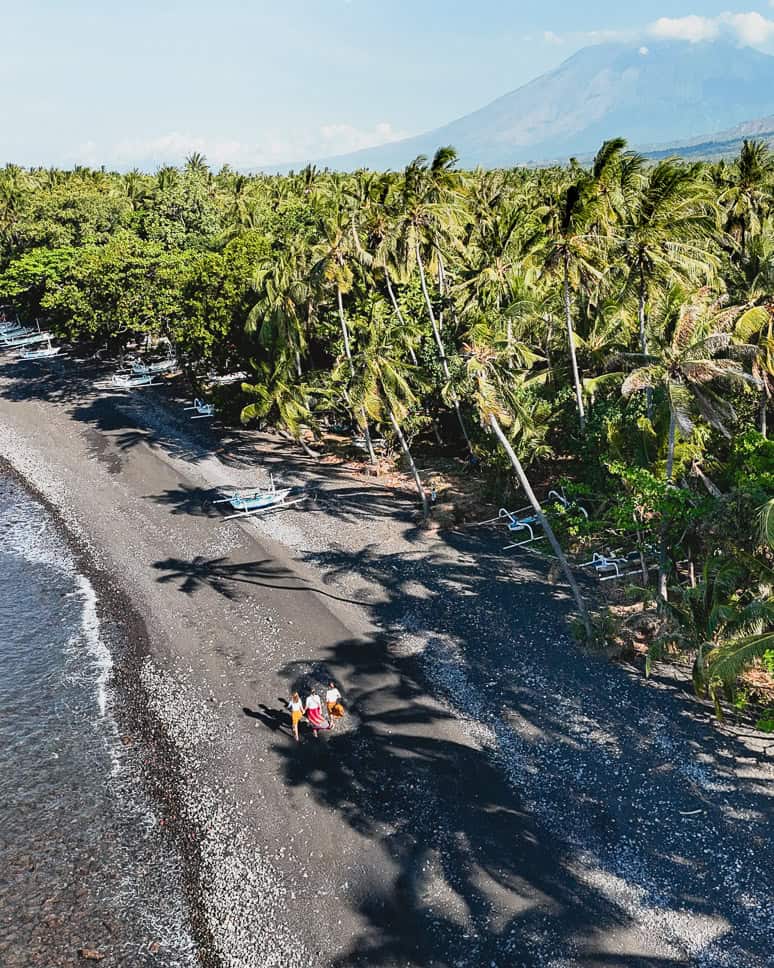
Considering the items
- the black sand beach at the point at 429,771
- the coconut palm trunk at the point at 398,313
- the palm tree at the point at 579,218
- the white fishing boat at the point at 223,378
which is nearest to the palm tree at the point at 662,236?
the palm tree at the point at 579,218

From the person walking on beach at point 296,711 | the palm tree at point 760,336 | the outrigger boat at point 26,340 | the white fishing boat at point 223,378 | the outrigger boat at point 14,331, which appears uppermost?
the outrigger boat at point 14,331

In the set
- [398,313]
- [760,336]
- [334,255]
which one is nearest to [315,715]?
[760,336]

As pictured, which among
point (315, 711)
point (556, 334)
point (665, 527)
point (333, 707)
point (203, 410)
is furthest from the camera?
point (203, 410)

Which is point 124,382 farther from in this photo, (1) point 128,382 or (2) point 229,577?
(2) point 229,577

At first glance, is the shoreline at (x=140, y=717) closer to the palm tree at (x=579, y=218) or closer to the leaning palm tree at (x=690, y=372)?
the leaning palm tree at (x=690, y=372)

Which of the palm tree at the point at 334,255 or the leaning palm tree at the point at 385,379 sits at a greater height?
the palm tree at the point at 334,255

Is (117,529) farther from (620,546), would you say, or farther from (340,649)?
(620,546)

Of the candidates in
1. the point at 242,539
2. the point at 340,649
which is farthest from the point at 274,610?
the point at 242,539
